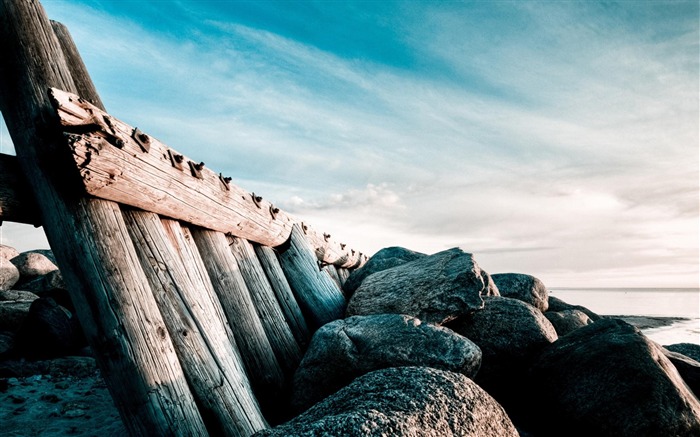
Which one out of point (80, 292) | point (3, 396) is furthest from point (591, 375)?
point (3, 396)

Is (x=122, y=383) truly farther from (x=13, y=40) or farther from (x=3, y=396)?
(x=3, y=396)

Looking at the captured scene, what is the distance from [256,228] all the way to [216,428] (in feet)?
7.88

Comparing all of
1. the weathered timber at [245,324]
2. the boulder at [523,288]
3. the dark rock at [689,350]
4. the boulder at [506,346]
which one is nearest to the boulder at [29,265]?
the weathered timber at [245,324]

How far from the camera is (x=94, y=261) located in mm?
2756

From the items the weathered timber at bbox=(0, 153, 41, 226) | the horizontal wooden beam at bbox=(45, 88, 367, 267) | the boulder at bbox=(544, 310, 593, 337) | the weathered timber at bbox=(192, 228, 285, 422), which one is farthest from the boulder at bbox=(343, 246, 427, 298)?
the weathered timber at bbox=(0, 153, 41, 226)

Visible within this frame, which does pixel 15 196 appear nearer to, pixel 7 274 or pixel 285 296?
pixel 285 296

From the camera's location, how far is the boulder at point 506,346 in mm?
4637

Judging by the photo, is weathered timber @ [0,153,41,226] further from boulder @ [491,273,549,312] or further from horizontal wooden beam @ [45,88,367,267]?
boulder @ [491,273,549,312]

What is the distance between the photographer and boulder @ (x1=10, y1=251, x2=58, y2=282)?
1262 centimetres

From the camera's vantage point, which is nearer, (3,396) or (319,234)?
(3,396)

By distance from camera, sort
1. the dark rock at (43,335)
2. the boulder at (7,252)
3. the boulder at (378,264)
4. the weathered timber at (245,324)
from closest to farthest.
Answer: the weathered timber at (245,324) < the dark rock at (43,335) < the boulder at (378,264) < the boulder at (7,252)

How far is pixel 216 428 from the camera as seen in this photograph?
305 centimetres

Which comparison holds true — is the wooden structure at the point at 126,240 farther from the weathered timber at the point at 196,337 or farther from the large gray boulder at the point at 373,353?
the large gray boulder at the point at 373,353

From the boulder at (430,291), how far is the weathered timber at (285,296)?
62cm
